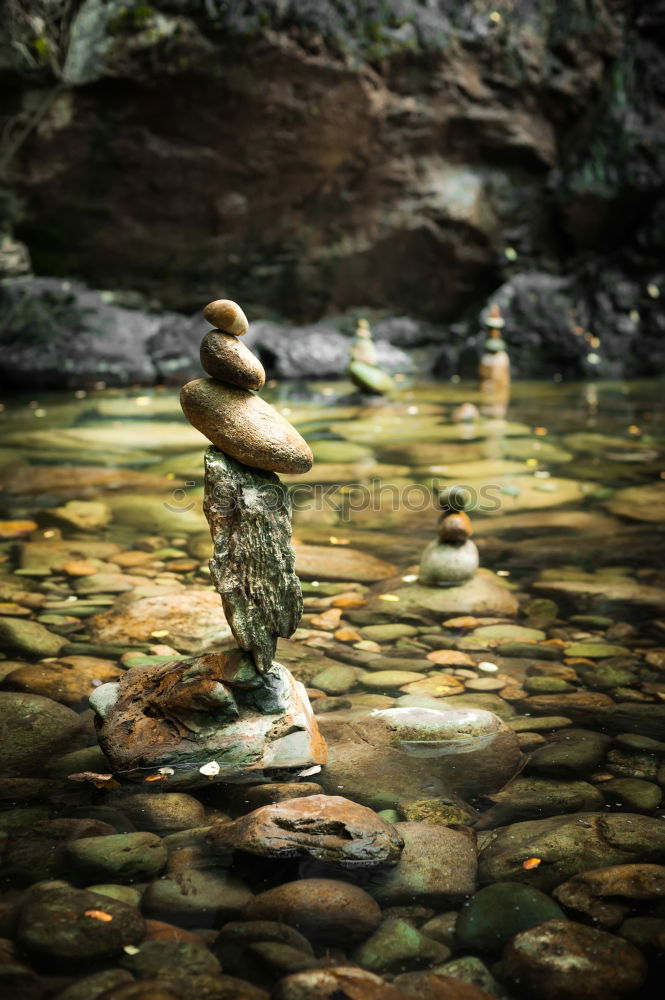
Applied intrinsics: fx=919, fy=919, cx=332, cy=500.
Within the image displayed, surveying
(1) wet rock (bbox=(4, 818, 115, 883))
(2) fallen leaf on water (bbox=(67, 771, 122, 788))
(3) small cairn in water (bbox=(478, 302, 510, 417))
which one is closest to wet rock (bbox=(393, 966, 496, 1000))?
(1) wet rock (bbox=(4, 818, 115, 883))

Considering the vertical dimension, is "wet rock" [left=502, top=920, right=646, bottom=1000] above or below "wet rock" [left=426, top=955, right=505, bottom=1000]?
above

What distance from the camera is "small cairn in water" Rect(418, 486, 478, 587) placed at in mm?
4043

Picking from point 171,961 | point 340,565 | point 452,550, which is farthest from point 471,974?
point 340,565

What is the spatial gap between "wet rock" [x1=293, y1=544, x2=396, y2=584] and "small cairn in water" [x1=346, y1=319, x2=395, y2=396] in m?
5.18

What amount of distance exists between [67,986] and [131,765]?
0.85m

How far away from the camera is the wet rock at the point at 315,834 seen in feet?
7.03

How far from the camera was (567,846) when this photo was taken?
219 centimetres

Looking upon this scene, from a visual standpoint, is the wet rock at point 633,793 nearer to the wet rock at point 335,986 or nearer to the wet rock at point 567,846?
the wet rock at point 567,846

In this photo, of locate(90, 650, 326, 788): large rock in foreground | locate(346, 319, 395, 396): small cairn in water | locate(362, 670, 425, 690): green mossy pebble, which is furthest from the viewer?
locate(346, 319, 395, 396): small cairn in water

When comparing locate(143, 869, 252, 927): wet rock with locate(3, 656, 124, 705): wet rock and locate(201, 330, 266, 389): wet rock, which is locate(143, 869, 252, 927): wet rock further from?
locate(201, 330, 266, 389): wet rock

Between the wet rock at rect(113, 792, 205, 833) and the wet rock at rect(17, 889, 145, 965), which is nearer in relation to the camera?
the wet rock at rect(17, 889, 145, 965)

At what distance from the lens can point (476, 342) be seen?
1281cm

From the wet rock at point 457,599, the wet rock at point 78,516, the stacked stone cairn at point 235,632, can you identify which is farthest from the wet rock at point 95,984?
the wet rock at point 78,516

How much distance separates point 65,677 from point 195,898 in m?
1.32
